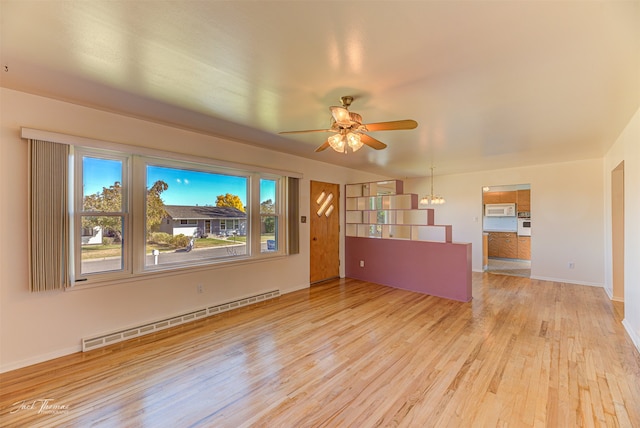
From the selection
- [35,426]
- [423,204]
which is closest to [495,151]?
[423,204]

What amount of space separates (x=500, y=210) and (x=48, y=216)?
33.0 ft

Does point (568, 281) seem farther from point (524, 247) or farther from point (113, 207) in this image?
point (113, 207)

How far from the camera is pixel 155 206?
131 inches

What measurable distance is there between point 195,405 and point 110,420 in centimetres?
53

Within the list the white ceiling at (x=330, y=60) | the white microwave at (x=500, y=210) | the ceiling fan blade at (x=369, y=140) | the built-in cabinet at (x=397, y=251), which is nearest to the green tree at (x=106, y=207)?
the white ceiling at (x=330, y=60)

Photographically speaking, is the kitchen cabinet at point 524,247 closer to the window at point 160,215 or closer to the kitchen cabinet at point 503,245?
the kitchen cabinet at point 503,245

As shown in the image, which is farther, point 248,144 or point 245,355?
point 248,144

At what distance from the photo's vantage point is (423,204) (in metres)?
7.51

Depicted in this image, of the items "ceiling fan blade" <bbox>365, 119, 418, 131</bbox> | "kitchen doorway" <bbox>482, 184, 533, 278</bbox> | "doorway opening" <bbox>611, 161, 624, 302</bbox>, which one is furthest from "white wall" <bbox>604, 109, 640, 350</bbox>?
"kitchen doorway" <bbox>482, 184, 533, 278</bbox>

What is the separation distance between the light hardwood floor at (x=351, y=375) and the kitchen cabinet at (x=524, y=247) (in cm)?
480

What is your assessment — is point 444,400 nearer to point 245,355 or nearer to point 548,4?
point 245,355

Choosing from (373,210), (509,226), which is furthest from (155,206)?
(509,226)

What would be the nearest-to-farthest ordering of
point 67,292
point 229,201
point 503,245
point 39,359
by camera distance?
point 39,359, point 67,292, point 229,201, point 503,245

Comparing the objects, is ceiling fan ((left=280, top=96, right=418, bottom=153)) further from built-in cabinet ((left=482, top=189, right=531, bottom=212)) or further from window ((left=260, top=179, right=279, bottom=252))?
built-in cabinet ((left=482, top=189, right=531, bottom=212))
